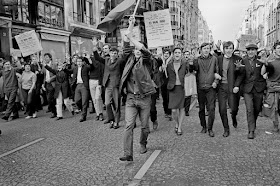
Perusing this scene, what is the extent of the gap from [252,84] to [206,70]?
0.98 metres

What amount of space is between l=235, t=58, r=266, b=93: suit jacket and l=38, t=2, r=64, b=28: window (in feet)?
60.8

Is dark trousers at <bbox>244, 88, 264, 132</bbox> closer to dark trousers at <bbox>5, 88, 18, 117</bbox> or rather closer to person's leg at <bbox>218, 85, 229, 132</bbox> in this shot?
person's leg at <bbox>218, 85, 229, 132</bbox>

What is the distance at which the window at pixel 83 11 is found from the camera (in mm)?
27766

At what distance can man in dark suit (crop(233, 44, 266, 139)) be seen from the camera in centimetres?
654

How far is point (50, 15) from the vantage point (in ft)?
77.7

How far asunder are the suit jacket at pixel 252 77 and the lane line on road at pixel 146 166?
2415mm

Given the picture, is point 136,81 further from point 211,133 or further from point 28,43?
point 28,43

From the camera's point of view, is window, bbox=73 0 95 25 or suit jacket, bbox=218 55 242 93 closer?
suit jacket, bbox=218 55 242 93

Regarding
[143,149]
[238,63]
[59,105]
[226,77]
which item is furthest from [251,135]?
[59,105]

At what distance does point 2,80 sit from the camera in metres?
10.5

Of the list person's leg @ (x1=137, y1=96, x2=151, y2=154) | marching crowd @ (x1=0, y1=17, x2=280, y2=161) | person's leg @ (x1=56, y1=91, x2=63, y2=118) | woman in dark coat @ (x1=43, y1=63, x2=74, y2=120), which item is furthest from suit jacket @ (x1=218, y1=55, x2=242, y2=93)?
person's leg @ (x1=56, y1=91, x2=63, y2=118)

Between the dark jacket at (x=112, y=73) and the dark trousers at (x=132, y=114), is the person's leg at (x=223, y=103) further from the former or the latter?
the dark jacket at (x=112, y=73)

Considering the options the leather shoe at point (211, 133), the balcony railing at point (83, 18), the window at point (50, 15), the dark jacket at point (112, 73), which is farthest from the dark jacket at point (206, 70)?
the balcony railing at point (83, 18)

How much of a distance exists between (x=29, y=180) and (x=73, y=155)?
1220mm
